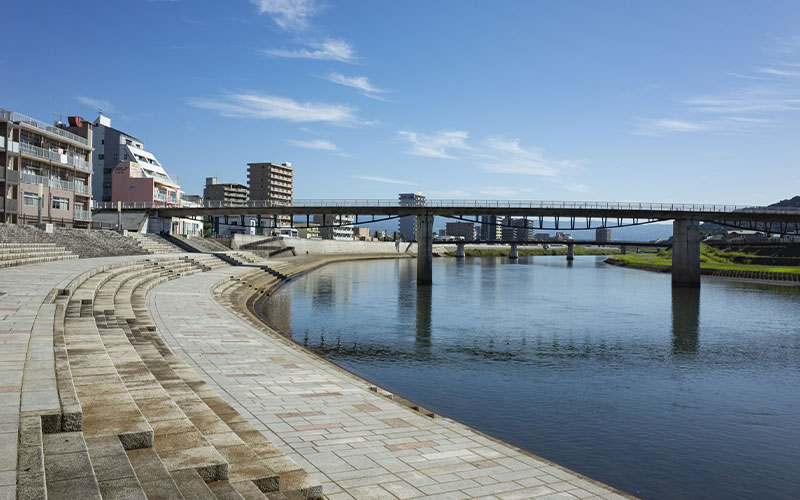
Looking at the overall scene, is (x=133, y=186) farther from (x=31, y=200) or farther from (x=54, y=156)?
(x=31, y=200)

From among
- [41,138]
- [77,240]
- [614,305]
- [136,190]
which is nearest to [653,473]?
[614,305]

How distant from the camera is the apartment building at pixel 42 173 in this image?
5094 cm

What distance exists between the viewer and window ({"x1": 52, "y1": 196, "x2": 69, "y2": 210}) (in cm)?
5734

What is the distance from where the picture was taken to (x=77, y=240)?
46.6m

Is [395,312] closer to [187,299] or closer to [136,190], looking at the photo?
[187,299]

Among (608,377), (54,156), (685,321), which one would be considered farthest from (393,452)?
(54,156)

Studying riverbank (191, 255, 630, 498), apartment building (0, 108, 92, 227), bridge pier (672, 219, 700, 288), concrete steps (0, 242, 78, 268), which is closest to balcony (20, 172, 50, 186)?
apartment building (0, 108, 92, 227)

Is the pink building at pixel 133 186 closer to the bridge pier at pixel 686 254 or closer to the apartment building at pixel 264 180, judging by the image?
the bridge pier at pixel 686 254

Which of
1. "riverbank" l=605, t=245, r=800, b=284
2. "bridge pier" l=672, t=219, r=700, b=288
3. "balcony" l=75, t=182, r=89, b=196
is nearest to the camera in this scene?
"balcony" l=75, t=182, r=89, b=196

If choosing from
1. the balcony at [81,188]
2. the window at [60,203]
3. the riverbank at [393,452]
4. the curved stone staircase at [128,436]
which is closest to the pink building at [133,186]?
the balcony at [81,188]

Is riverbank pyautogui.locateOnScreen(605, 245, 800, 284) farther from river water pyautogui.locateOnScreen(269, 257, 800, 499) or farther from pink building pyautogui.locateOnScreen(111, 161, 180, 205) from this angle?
pink building pyautogui.locateOnScreen(111, 161, 180, 205)

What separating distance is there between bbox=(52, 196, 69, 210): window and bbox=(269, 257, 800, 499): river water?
3180 cm

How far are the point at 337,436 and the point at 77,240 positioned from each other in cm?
4579

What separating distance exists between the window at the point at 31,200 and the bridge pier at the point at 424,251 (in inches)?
1578
